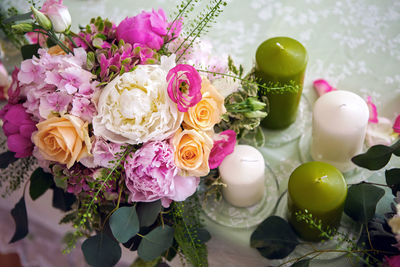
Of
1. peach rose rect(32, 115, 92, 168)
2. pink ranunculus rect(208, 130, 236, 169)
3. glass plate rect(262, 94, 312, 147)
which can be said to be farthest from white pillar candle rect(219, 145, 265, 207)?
peach rose rect(32, 115, 92, 168)

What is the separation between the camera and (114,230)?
631 millimetres

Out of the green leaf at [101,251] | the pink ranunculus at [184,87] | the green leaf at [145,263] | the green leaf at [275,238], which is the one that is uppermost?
the pink ranunculus at [184,87]

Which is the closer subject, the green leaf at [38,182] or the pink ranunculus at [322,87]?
the green leaf at [38,182]

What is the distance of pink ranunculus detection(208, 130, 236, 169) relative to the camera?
657 millimetres

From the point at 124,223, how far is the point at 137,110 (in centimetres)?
20

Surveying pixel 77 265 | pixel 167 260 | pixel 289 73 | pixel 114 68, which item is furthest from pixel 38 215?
pixel 289 73

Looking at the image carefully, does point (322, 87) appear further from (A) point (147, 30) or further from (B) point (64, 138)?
(B) point (64, 138)

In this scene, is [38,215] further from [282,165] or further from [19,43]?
[282,165]

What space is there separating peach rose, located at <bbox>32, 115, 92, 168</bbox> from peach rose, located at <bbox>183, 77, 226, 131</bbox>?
0.53 feet

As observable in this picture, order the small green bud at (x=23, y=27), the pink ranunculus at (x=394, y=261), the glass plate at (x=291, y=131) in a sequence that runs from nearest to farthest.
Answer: the pink ranunculus at (x=394, y=261) < the small green bud at (x=23, y=27) < the glass plate at (x=291, y=131)

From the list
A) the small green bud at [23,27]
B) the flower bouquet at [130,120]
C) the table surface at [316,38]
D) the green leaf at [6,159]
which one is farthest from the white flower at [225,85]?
the green leaf at [6,159]

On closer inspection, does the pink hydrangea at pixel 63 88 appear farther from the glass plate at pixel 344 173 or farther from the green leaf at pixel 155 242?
the glass plate at pixel 344 173

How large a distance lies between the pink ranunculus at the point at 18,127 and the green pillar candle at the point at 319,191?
449 millimetres

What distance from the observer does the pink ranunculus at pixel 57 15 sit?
0.60m
